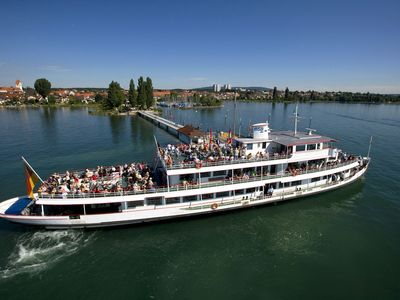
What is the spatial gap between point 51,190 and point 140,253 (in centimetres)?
888

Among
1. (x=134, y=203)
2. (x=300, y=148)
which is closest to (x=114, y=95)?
(x=134, y=203)

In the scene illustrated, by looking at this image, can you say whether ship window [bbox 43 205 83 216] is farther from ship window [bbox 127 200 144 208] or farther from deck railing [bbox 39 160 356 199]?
ship window [bbox 127 200 144 208]

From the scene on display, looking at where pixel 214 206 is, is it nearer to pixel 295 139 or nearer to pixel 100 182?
pixel 100 182

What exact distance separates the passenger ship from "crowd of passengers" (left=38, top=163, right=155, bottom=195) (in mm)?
182

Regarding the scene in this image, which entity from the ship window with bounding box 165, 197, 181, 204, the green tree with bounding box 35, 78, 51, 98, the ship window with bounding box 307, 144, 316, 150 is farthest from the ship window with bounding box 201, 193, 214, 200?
the green tree with bounding box 35, 78, 51, 98

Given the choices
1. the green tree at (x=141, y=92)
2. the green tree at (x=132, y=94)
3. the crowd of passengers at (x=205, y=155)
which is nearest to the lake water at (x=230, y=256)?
the crowd of passengers at (x=205, y=155)

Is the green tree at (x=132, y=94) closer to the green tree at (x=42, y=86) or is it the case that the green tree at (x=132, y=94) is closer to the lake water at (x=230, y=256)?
the green tree at (x=42, y=86)

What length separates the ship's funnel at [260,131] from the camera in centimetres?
2470

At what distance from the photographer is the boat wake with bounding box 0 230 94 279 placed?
51.2ft

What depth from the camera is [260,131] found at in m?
24.8

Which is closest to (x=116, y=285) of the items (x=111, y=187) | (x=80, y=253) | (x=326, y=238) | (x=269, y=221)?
(x=80, y=253)

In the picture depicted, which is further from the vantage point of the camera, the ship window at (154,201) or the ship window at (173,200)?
the ship window at (173,200)

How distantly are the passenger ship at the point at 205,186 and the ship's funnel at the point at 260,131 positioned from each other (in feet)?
0.33

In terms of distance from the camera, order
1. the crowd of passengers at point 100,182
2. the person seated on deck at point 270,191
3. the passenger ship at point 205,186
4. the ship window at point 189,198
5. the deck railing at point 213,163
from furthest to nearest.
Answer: the person seated on deck at point 270,191 → the ship window at point 189,198 → the deck railing at point 213,163 → the crowd of passengers at point 100,182 → the passenger ship at point 205,186
